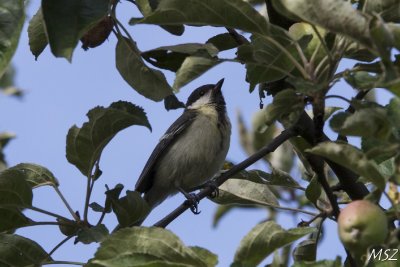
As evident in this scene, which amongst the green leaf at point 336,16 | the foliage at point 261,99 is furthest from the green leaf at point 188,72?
the green leaf at point 336,16

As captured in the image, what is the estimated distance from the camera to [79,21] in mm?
2619

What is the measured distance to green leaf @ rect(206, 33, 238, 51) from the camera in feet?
12.3

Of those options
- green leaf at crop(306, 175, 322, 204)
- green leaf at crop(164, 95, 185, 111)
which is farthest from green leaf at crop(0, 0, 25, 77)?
green leaf at crop(306, 175, 322, 204)

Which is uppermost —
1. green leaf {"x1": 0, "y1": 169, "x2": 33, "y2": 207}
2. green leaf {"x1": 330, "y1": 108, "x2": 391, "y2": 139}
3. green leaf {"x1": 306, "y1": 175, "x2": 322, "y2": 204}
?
green leaf {"x1": 0, "y1": 169, "x2": 33, "y2": 207}

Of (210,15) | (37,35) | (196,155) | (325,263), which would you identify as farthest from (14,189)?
(196,155)

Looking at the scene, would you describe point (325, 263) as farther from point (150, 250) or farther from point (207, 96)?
point (207, 96)

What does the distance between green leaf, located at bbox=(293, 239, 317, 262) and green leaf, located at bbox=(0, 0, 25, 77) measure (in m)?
1.84

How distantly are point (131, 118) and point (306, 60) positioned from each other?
85 centimetres

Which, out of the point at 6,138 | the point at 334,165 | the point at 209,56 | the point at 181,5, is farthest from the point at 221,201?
the point at 6,138

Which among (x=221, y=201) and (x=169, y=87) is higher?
(x=169, y=87)

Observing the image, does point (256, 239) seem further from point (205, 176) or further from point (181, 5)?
point (205, 176)

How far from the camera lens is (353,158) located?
2412mm

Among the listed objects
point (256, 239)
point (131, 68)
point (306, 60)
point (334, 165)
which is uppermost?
point (131, 68)

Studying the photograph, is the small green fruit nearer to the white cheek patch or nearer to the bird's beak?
the white cheek patch
